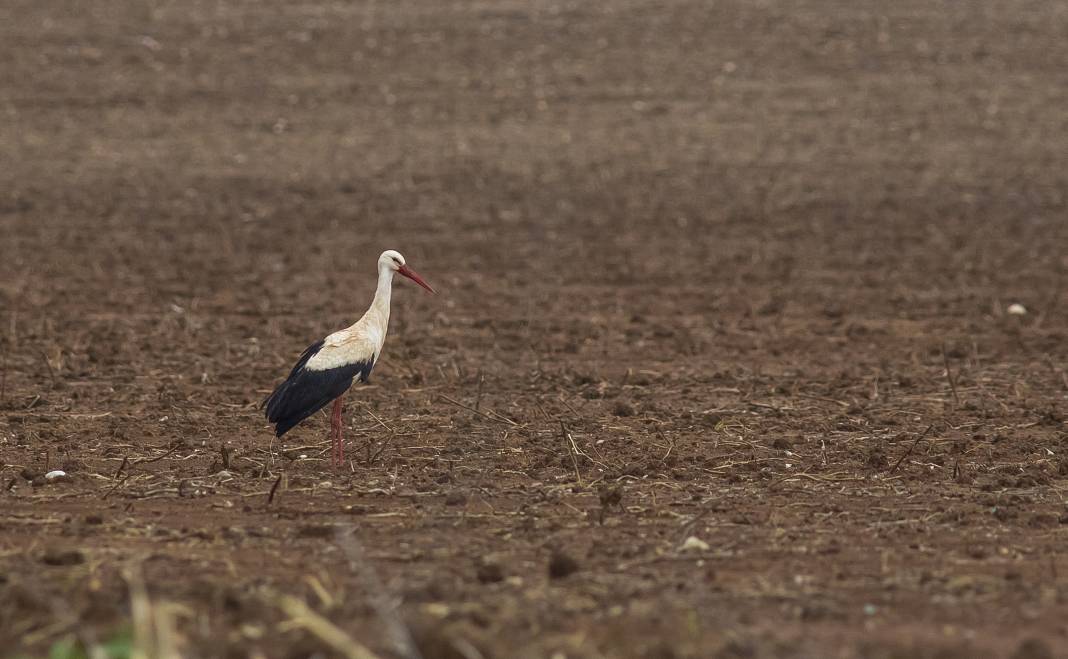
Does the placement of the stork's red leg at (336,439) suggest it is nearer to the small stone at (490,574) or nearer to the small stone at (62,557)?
the small stone at (62,557)

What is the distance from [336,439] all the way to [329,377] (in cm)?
51

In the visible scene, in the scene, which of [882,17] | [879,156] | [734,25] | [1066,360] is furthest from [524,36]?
[1066,360]

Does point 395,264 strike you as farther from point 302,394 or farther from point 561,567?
point 561,567

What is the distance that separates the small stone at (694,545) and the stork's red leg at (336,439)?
2300 mm

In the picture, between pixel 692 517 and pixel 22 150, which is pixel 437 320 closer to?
pixel 692 517

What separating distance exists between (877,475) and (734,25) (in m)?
19.8

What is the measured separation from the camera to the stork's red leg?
843 cm

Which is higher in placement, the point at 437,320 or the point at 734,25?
the point at 734,25

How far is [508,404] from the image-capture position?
988 cm

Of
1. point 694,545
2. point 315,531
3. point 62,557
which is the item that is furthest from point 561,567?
point 62,557

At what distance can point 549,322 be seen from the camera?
12.7 meters

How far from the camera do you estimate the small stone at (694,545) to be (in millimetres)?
6689

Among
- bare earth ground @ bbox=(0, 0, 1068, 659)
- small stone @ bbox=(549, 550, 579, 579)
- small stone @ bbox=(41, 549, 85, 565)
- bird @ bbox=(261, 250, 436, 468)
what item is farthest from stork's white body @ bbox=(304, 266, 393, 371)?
small stone @ bbox=(549, 550, 579, 579)

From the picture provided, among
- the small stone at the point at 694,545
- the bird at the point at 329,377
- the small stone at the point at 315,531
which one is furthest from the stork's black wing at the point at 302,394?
the small stone at the point at 694,545
